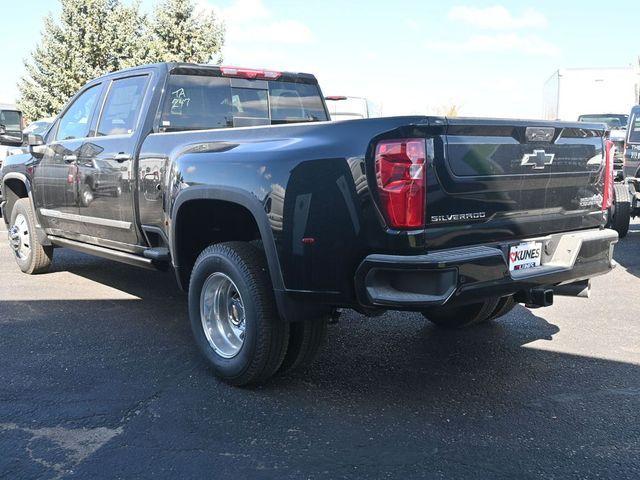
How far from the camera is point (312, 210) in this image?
3.19 metres

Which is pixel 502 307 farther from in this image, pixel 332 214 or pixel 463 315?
pixel 332 214

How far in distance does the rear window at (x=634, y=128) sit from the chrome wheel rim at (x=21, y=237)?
345 inches

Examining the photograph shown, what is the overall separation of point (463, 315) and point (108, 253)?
2.82 meters

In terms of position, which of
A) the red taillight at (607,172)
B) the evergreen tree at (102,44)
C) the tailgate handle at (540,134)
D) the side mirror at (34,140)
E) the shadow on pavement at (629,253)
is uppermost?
the evergreen tree at (102,44)

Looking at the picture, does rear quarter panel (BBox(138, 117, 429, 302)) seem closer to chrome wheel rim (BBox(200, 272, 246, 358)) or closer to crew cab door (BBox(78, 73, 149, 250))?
chrome wheel rim (BBox(200, 272, 246, 358))

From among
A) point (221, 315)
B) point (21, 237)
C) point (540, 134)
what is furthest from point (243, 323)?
point (21, 237)

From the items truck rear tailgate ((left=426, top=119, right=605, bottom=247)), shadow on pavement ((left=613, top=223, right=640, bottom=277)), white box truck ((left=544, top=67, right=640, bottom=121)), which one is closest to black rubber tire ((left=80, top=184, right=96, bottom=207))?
truck rear tailgate ((left=426, top=119, right=605, bottom=247))

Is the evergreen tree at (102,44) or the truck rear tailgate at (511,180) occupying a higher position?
the evergreen tree at (102,44)

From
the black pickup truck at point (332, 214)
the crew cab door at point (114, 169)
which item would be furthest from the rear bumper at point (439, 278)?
the crew cab door at point (114, 169)

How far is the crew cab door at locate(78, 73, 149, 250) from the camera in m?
4.75

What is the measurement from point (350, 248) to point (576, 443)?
141 cm

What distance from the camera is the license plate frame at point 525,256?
3.32 metres

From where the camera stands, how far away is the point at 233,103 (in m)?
5.29

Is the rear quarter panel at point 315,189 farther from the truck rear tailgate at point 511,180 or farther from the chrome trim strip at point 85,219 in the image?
the chrome trim strip at point 85,219
